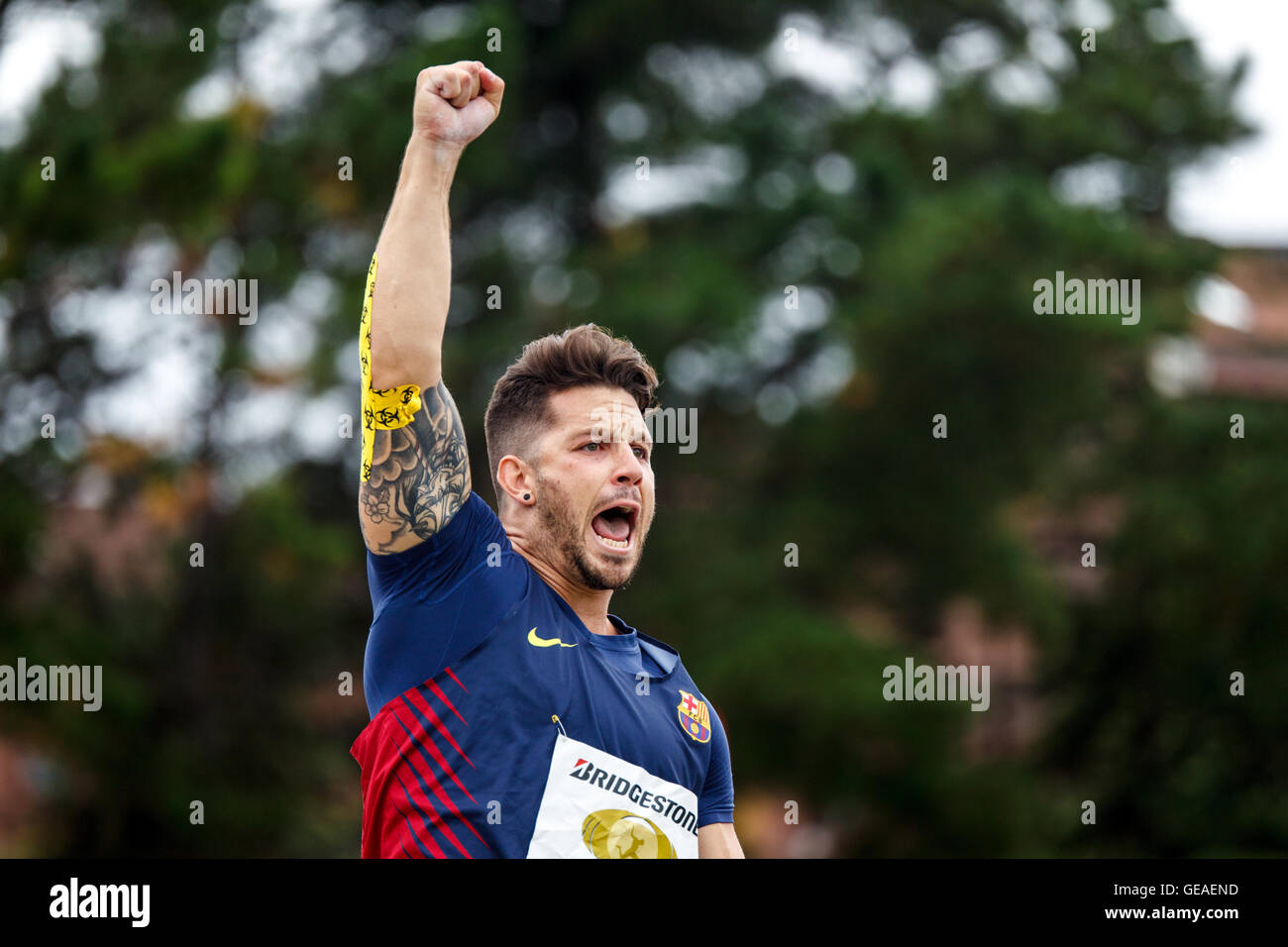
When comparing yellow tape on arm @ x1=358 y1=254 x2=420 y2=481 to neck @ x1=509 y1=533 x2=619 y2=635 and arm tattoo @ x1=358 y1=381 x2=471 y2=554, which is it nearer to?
arm tattoo @ x1=358 y1=381 x2=471 y2=554

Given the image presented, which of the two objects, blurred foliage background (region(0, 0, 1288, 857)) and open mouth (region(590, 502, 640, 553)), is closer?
open mouth (region(590, 502, 640, 553))

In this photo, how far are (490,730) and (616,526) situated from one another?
65 cm

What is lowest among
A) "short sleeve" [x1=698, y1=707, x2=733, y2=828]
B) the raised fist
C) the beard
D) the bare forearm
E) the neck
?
"short sleeve" [x1=698, y1=707, x2=733, y2=828]

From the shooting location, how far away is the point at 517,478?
3598 mm

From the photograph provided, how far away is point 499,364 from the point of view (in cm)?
1445

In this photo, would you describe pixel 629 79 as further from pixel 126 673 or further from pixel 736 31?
pixel 126 673

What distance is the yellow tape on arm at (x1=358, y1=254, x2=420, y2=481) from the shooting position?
314 cm

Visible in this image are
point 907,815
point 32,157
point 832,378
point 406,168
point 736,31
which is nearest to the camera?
point 406,168

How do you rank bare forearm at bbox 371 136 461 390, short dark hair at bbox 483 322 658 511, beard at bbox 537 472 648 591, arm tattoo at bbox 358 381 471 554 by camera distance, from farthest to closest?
1. short dark hair at bbox 483 322 658 511
2. beard at bbox 537 472 648 591
3. arm tattoo at bbox 358 381 471 554
4. bare forearm at bbox 371 136 461 390

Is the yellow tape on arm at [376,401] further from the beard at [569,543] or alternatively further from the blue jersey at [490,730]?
the beard at [569,543]

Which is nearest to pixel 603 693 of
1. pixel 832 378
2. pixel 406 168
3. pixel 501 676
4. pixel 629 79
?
pixel 501 676

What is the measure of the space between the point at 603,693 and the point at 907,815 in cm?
1170

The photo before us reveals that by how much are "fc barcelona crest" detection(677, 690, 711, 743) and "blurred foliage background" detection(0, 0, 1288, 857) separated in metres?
10.3

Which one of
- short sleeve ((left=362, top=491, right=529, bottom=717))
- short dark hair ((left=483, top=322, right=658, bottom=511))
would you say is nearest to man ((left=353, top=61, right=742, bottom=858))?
short sleeve ((left=362, top=491, right=529, bottom=717))
